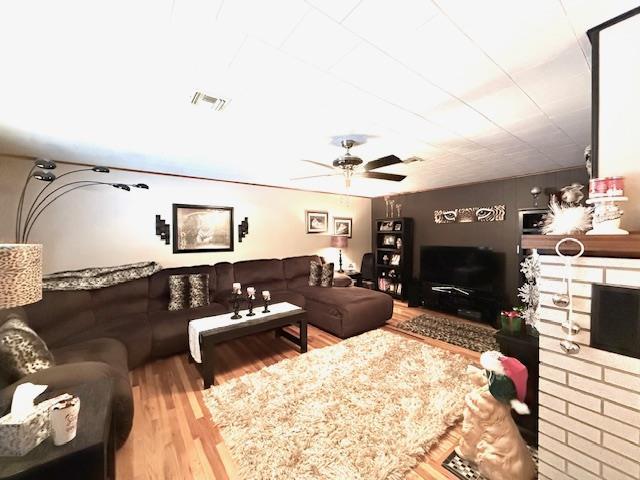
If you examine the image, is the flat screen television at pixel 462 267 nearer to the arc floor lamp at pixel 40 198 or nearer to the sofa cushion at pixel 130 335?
the sofa cushion at pixel 130 335

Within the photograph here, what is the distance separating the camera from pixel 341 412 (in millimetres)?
1866

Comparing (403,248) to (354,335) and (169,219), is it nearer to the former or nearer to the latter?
→ (354,335)

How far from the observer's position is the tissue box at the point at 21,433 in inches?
35.5

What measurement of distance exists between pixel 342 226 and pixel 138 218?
3.79m

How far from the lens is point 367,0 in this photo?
3.22 ft

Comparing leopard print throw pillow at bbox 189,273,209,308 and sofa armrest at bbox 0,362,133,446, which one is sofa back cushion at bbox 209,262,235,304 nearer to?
leopard print throw pillow at bbox 189,273,209,308

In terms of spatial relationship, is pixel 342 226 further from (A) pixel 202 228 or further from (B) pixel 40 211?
(B) pixel 40 211

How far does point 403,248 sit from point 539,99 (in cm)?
357

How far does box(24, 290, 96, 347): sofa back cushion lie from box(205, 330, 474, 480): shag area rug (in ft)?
4.96

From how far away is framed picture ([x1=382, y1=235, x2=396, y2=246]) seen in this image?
5.40m

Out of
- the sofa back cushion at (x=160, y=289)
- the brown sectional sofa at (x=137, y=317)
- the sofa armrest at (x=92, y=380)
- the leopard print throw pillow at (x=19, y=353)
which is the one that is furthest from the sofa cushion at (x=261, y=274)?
the leopard print throw pillow at (x=19, y=353)

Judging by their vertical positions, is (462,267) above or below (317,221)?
below

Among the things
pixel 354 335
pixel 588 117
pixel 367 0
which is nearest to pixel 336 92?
pixel 367 0

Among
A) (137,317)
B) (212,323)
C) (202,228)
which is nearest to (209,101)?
(212,323)
